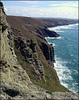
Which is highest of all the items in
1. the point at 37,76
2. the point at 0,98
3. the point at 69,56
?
the point at 0,98

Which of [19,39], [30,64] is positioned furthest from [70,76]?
[19,39]

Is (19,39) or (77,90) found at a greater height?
(19,39)

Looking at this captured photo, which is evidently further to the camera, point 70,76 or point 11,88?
point 70,76

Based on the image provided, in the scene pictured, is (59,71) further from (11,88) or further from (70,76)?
(11,88)

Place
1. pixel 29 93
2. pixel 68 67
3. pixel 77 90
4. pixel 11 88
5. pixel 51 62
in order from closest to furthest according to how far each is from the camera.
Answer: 1. pixel 11 88
2. pixel 29 93
3. pixel 77 90
4. pixel 68 67
5. pixel 51 62

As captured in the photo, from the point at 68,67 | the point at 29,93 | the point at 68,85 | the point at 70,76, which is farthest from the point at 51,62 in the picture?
the point at 29,93

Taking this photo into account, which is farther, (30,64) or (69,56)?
(69,56)

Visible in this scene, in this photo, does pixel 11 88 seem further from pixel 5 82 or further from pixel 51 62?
pixel 51 62

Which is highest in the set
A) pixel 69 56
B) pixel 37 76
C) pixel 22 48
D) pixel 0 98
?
pixel 0 98

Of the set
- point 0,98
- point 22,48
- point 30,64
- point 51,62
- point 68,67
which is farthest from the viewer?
point 51,62
